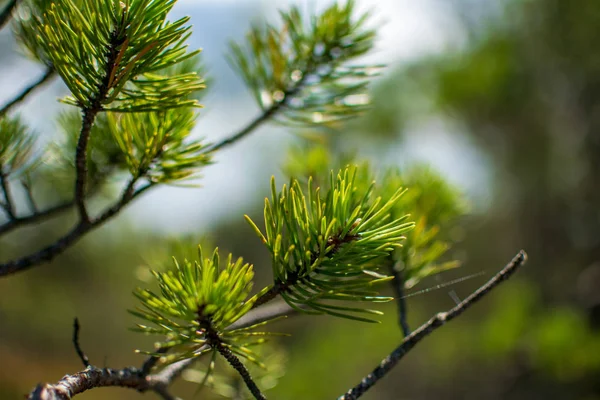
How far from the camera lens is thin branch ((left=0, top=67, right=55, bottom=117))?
7.6 inches

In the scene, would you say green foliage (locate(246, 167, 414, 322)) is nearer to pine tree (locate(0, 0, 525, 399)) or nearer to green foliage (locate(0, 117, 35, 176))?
pine tree (locate(0, 0, 525, 399))

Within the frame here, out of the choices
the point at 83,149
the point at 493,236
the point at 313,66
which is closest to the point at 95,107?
the point at 83,149

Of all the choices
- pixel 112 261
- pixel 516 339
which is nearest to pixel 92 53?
pixel 516 339

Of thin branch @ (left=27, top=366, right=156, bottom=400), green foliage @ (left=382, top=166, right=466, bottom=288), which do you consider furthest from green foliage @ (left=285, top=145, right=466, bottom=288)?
thin branch @ (left=27, top=366, right=156, bottom=400)

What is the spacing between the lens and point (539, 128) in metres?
1.34

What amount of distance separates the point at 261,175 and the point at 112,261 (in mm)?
974

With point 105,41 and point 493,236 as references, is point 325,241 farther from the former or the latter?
point 493,236

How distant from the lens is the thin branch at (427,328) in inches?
5.9

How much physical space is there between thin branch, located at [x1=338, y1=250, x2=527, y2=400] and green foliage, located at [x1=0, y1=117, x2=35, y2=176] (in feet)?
0.60

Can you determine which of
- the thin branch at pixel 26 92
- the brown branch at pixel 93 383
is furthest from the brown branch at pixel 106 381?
the thin branch at pixel 26 92

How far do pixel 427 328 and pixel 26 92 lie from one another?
190 mm

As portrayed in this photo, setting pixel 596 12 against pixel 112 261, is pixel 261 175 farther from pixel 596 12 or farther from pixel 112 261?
pixel 596 12

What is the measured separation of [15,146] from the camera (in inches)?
8.7

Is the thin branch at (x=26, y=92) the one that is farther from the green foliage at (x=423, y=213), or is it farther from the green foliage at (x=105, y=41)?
the green foliage at (x=423, y=213)
